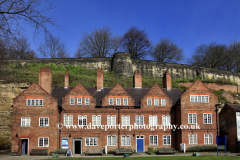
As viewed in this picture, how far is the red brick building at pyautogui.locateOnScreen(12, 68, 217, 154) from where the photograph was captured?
100ft

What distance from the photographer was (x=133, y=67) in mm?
55531

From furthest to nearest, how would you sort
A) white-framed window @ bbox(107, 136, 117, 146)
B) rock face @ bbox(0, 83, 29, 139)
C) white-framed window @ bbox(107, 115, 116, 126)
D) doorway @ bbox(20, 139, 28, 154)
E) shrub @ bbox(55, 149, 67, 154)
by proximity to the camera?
1. rock face @ bbox(0, 83, 29, 139)
2. white-framed window @ bbox(107, 115, 116, 126)
3. white-framed window @ bbox(107, 136, 117, 146)
4. doorway @ bbox(20, 139, 28, 154)
5. shrub @ bbox(55, 149, 67, 154)

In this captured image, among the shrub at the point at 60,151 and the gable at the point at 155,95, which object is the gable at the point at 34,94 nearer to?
the shrub at the point at 60,151

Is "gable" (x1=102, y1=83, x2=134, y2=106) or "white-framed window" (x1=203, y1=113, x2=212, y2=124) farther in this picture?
"gable" (x1=102, y1=83, x2=134, y2=106)

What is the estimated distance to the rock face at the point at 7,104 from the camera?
3672cm

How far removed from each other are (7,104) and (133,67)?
27.2m

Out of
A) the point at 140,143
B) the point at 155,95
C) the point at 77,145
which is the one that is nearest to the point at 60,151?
the point at 77,145

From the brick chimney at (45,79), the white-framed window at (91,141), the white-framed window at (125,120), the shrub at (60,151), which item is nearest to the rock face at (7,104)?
the brick chimney at (45,79)

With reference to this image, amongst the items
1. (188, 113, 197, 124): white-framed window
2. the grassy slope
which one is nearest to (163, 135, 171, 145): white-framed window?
(188, 113, 197, 124): white-framed window

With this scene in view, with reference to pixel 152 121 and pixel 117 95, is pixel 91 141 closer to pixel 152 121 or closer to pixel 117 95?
pixel 117 95

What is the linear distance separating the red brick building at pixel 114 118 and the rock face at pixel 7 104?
25.4ft

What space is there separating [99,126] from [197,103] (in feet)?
41.9

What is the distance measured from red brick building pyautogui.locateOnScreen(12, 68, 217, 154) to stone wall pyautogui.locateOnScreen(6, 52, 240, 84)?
67.8 ft

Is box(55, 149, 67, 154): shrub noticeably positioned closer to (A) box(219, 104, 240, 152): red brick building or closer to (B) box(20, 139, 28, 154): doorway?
(B) box(20, 139, 28, 154): doorway
